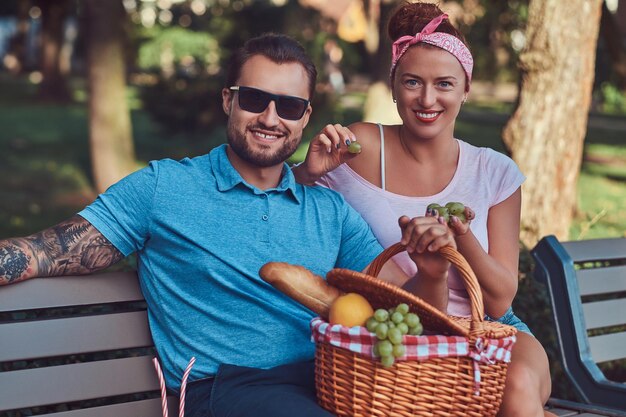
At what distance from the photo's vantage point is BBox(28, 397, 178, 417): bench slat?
3.16m

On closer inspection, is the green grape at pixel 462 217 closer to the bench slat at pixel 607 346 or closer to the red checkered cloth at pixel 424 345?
the red checkered cloth at pixel 424 345

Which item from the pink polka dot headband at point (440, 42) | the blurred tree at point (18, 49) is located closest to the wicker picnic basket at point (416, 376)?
the pink polka dot headband at point (440, 42)

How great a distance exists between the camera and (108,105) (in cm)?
1211

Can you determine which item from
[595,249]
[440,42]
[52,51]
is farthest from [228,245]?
[52,51]

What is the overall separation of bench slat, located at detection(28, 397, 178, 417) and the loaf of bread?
712mm

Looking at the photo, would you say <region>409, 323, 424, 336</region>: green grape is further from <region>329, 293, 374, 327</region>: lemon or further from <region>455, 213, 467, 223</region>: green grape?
<region>455, 213, 467, 223</region>: green grape

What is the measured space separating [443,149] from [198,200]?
3.53ft

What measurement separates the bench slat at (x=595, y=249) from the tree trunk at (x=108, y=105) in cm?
858

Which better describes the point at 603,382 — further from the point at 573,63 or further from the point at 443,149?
the point at 573,63

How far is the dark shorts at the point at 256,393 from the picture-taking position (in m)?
2.87

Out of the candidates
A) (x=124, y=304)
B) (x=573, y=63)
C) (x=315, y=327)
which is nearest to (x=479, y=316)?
(x=315, y=327)

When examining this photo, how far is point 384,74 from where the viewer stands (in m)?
15.6

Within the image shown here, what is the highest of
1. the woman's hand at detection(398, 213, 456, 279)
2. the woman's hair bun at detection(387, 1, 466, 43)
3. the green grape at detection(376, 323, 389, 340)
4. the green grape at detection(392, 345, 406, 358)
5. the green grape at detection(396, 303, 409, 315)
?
the woman's hair bun at detection(387, 1, 466, 43)

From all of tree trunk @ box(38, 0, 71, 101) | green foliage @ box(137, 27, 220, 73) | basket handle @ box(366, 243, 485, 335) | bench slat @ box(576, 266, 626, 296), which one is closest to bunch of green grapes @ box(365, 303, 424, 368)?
basket handle @ box(366, 243, 485, 335)
